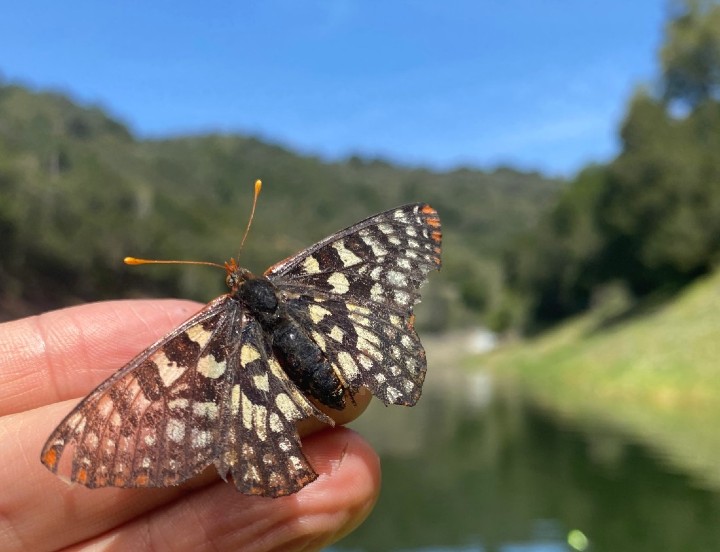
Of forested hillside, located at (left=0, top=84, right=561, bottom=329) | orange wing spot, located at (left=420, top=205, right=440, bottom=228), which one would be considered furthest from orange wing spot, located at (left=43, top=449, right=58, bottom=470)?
forested hillside, located at (left=0, top=84, right=561, bottom=329)

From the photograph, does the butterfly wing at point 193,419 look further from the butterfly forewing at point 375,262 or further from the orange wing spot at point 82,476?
the butterfly forewing at point 375,262

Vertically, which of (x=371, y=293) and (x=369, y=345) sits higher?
(x=371, y=293)

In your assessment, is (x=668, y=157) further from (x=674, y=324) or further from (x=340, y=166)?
(x=340, y=166)

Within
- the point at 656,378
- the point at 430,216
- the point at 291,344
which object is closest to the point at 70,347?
the point at 291,344

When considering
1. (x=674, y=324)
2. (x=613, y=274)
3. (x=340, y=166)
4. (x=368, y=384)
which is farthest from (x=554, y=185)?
(x=368, y=384)

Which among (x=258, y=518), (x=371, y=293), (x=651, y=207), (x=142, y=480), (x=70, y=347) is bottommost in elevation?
(x=651, y=207)

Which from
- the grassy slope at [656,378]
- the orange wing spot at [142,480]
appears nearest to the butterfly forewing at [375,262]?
the orange wing spot at [142,480]

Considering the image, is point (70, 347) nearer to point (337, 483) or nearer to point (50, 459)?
point (50, 459)

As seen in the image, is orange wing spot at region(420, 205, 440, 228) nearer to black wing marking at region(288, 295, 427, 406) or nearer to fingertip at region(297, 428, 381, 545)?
black wing marking at region(288, 295, 427, 406)
